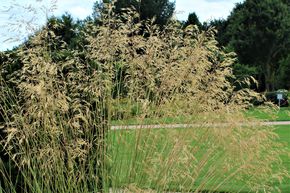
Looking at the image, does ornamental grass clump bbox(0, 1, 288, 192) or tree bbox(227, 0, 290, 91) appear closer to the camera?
ornamental grass clump bbox(0, 1, 288, 192)

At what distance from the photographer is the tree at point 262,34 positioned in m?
28.4

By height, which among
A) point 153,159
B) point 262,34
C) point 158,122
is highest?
point 262,34

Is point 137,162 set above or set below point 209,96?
below

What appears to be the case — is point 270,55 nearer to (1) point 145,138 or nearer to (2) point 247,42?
(2) point 247,42

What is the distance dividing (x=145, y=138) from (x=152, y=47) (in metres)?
0.62


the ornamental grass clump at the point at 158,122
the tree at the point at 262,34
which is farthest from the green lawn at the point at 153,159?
the tree at the point at 262,34

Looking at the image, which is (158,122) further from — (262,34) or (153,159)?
(262,34)

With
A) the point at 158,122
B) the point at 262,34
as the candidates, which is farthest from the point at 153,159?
the point at 262,34

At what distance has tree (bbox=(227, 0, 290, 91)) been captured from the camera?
93.1 ft

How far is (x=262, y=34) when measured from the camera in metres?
28.2

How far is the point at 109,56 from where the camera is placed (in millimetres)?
3451

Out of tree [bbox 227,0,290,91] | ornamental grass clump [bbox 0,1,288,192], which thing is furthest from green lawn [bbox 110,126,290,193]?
tree [bbox 227,0,290,91]

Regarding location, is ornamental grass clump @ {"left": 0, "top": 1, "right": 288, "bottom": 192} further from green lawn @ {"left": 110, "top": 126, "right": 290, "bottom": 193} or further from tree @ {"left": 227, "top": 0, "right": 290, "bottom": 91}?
tree @ {"left": 227, "top": 0, "right": 290, "bottom": 91}

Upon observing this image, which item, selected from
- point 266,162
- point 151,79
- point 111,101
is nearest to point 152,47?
point 151,79
